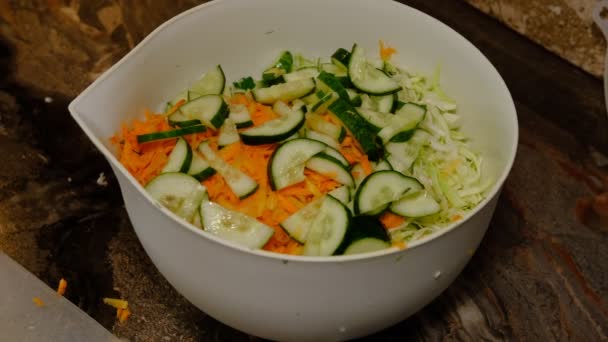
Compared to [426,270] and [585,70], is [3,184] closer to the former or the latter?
[426,270]

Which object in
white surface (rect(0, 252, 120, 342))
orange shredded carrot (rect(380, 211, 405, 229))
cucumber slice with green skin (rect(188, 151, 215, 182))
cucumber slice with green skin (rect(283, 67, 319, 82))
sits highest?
Answer: cucumber slice with green skin (rect(283, 67, 319, 82))

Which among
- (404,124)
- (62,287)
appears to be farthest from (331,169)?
(62,287)

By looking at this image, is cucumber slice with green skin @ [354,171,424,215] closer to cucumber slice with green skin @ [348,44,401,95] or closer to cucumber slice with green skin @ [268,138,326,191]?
cucumber slice with green skin @ [268,138,326,191]

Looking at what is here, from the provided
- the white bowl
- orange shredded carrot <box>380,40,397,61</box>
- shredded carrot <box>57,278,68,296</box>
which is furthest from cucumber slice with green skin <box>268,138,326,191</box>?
shredded carrot <box>57,278,68,296</box>

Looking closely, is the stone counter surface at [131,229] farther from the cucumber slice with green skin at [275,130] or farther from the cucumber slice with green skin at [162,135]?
the cucumber slice with green skin at [275,130]

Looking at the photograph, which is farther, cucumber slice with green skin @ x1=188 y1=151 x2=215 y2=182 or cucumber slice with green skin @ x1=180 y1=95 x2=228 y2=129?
cucumber slice with green skin @ x1=180 y1=95 x2=228 y2=129

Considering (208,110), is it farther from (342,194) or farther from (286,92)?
(342,194)

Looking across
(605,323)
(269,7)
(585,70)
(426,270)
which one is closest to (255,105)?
(269,7)
